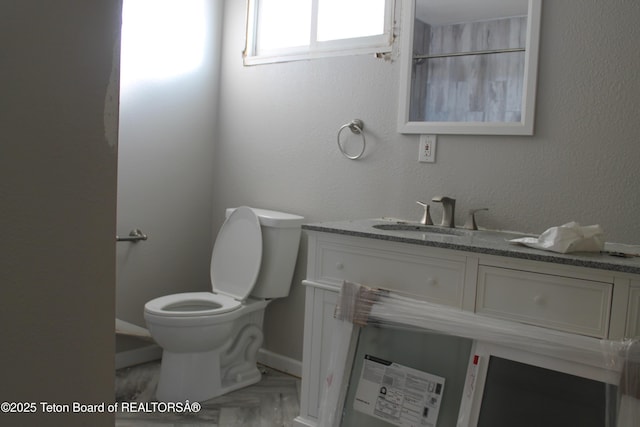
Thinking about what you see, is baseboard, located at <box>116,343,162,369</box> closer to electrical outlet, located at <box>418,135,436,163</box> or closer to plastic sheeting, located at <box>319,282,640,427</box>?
plastic sheeting, located at <box>319,282,640,427</box>

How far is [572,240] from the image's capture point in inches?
67.7

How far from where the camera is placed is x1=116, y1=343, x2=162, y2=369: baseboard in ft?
9.68

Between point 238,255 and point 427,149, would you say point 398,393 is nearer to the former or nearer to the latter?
point 427,149

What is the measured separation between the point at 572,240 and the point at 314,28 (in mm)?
1686

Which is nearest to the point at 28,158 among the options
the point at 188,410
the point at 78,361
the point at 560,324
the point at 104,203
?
the point at 104,203

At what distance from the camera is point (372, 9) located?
2623mm

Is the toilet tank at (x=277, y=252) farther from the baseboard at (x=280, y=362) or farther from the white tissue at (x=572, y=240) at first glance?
the white tissue at (x=572, y=240)

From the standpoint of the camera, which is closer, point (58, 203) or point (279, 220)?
point (58, 203)

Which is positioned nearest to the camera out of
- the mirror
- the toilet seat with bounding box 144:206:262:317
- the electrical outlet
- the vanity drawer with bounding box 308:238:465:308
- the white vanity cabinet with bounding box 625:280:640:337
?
the white vanity cabinet with bounding box 625:280:640:337

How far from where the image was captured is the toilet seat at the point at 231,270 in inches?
107

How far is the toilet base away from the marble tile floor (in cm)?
5

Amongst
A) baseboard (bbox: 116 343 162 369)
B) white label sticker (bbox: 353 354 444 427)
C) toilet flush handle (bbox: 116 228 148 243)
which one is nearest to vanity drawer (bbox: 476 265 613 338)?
white label sticker (bbox: 353 354 444 427)

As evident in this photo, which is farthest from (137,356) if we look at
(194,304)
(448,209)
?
(448,209)

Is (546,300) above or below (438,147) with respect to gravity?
below
